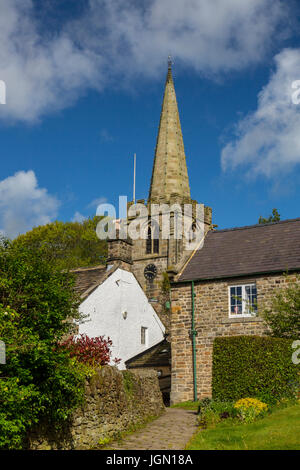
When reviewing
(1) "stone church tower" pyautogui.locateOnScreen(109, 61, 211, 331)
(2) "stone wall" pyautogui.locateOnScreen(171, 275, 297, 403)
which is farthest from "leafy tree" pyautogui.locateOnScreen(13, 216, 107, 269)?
(2) "stone wall" pyautogui.locateOnScreen(171, 275, 297, 403)

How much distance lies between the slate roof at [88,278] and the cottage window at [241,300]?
6841 millimetres

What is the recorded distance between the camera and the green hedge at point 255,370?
57.9ft

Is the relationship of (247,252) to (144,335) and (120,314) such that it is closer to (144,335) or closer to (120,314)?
(120,314)

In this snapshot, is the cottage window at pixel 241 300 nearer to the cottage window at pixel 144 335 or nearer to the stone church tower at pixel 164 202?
the cottage window at pixel 144 335

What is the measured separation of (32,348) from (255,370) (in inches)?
362

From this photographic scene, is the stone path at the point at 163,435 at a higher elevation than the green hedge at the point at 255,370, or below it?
below

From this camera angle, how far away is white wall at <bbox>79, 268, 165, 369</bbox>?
26.7m

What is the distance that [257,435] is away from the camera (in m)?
13.3

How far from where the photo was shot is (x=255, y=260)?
26203 millimetres

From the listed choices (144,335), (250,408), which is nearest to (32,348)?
(250,408)

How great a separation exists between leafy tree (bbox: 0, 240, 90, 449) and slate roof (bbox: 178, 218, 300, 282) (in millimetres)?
13451

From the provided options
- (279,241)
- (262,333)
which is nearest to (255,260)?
(279,241)

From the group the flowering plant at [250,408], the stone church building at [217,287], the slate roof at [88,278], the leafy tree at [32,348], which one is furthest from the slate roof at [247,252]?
Answer: the leafy tree at [32,348]
